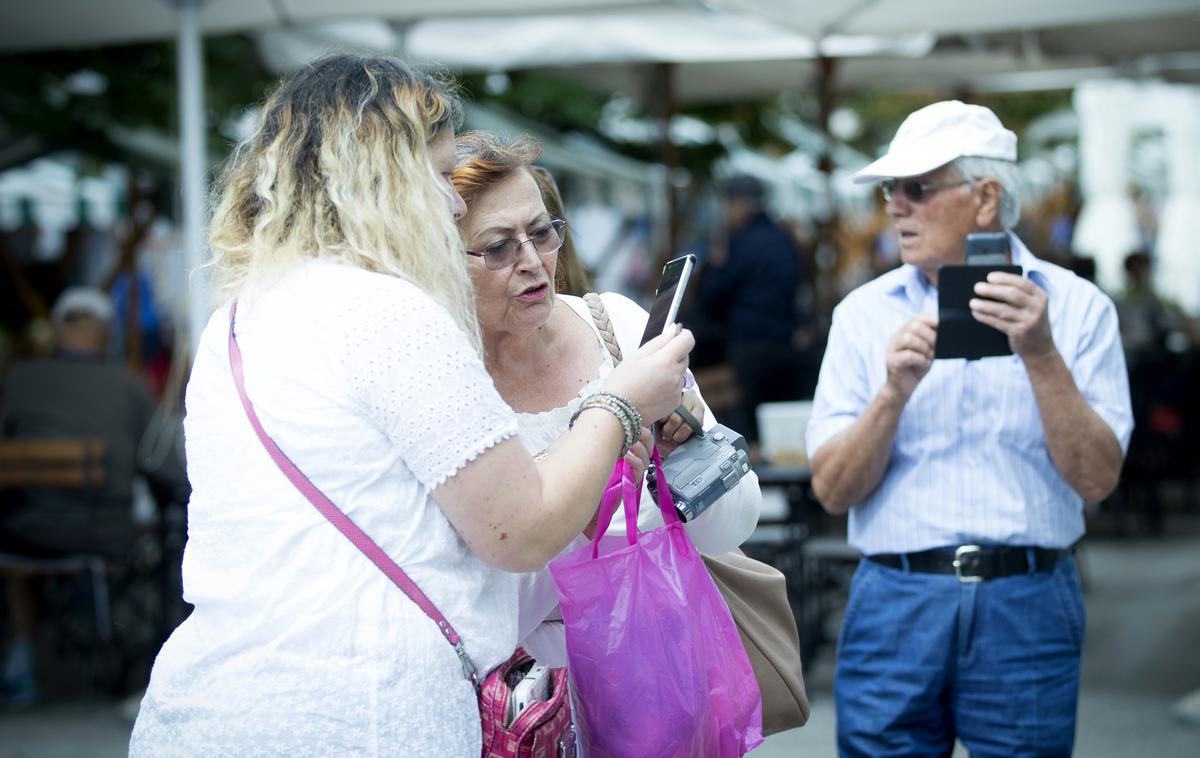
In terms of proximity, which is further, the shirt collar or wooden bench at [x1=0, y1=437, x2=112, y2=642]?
wooden bench at [x1=0, y1=437, x2=112, y2=642]

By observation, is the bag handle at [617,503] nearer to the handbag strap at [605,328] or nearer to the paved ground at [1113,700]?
the handbag strap at [605,328]

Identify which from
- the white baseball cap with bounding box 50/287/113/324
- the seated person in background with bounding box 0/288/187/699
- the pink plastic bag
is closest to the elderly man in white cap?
the pink plastic bag

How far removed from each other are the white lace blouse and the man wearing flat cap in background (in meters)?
6.00

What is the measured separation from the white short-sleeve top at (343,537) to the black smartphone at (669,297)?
0.44 meters

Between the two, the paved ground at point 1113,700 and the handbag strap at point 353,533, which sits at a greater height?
the handbag strap at point 353,533

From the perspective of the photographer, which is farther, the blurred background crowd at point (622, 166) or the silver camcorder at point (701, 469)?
the blurred background crowd at point (622, 166)

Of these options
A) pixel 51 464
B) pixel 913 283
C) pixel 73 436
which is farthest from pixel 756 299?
pixel 913 283

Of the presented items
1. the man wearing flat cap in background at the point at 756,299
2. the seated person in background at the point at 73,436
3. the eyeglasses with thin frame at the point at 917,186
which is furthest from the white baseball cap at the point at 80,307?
the eyeglasses with thin frame at the point at 917,186

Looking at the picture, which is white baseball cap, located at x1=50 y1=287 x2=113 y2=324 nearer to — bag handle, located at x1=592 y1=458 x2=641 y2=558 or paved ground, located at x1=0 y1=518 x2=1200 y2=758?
paved ground, located at x1=0 y1=518 x2=1200 y2=758

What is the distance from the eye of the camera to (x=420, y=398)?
5.89 ft

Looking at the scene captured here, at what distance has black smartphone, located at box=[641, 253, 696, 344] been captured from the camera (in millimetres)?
2209

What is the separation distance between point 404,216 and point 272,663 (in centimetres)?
62

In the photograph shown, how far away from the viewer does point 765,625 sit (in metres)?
2.46

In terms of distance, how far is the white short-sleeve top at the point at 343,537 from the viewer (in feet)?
5.94
